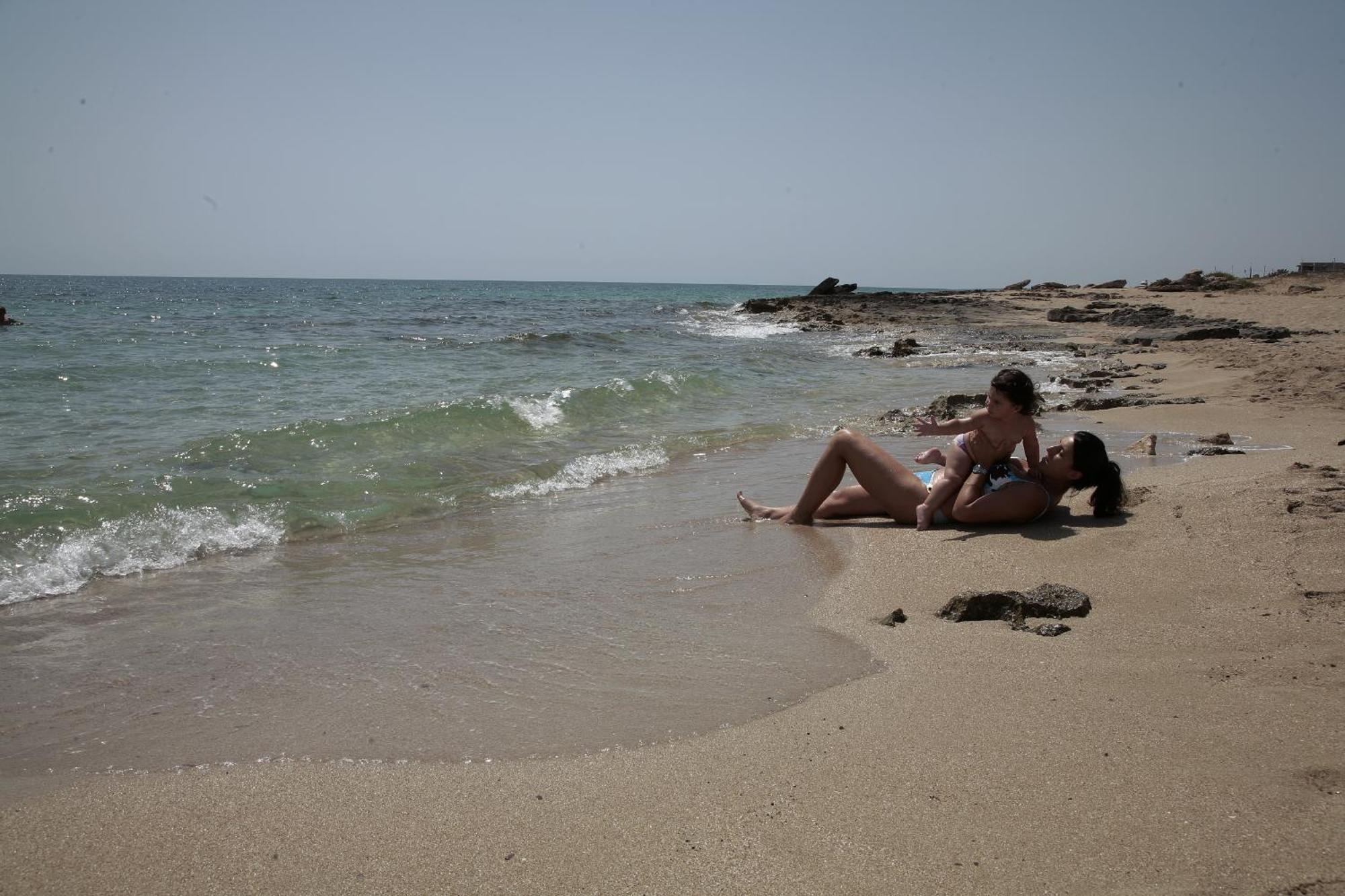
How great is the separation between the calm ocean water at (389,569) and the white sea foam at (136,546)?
20mm

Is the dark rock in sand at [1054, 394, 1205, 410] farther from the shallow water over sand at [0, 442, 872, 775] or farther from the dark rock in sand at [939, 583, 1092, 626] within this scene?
the dark rock in sand at [939, 583, 1092, 626]

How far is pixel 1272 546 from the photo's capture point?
3.89 metres

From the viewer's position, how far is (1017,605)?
354 cm

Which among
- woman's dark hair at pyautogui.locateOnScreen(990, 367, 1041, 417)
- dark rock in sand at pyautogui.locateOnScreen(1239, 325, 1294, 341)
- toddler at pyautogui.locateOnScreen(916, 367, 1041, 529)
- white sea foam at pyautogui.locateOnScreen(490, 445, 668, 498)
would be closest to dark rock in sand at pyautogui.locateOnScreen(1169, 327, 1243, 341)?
dark rock in sand at pyautogui.locateOnScreen(1239, 325, 1294, 341)

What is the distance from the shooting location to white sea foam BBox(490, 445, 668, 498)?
267 inches

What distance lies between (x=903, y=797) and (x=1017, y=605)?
1.54 meters

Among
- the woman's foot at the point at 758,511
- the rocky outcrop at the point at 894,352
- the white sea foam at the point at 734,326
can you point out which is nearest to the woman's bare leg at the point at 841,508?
the woman's foot at the point at 758,511

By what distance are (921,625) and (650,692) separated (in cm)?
124

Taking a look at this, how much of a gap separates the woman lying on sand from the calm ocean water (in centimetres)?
47

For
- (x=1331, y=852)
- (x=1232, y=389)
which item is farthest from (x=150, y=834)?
(x=1232, y=389)

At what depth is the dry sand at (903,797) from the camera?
198 centimetres

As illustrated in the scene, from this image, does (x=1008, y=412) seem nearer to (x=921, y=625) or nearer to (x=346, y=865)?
(x=921, y=625)

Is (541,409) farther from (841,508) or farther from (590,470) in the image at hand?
(841,508)

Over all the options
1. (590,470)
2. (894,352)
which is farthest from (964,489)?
(894,352)
